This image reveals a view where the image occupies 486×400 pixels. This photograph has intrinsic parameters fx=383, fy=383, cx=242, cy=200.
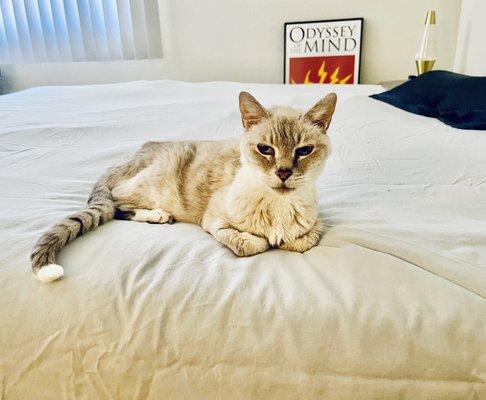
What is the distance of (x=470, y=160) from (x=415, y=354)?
830 millimetres

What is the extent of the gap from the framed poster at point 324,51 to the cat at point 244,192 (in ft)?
7.35

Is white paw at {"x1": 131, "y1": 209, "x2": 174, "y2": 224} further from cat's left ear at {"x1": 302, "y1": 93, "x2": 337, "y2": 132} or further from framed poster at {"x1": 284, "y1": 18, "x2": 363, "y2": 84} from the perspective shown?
framed poster at {"x1": 284, "y1": 18, "x2": 363, "y2": 84}

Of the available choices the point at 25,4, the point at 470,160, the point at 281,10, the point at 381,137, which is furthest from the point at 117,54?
the point at 470,160

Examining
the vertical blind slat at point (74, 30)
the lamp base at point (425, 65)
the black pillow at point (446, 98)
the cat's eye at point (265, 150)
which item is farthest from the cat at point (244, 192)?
the vertical blind slat at point (74, 30)

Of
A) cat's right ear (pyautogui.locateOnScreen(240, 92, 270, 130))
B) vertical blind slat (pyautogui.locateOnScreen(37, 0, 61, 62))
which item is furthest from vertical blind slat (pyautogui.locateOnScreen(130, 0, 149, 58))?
cat's right ear (pyautogui.locateOnScreen(240, 92, 270, 130))

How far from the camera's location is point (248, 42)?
3174 millimetres

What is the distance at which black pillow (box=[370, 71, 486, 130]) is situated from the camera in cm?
148

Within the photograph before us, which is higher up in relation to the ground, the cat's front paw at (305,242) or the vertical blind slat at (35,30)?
the vertical blind slat at (35,30)

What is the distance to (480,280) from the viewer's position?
61 centimetres

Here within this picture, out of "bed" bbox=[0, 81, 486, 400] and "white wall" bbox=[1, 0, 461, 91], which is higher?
"white wall" bbox=[1, 0, 461, 91]

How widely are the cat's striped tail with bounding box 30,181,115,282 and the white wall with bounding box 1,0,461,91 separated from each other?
2.55 metres

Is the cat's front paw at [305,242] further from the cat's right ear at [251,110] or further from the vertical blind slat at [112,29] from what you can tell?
the vertical blind slat at [112,29]

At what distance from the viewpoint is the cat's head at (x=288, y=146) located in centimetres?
83

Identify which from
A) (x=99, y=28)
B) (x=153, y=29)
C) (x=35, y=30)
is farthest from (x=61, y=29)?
(x=153, y=29)
